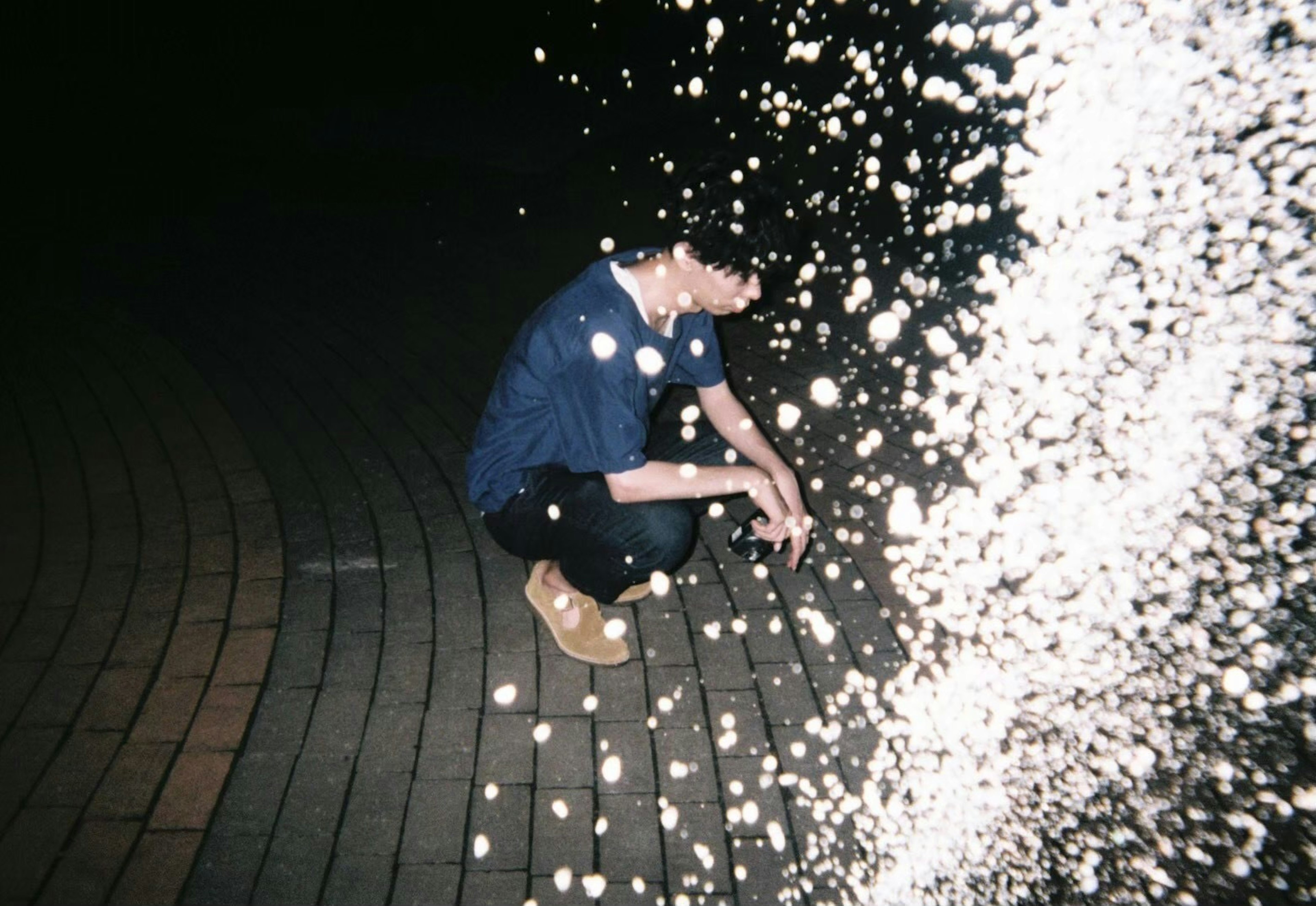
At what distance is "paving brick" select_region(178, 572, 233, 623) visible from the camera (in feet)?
10.3

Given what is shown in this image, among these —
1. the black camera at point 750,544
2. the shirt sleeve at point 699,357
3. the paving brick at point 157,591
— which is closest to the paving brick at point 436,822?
the black camera at point 750,544

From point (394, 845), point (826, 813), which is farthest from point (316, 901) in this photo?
point (826, 813)

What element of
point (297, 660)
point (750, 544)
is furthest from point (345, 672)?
point (750, 544)

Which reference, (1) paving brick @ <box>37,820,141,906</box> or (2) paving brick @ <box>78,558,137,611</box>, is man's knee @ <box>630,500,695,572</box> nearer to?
(1) paving brick @ <box>37,820,141,906</box>

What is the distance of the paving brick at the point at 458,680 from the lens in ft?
9.18

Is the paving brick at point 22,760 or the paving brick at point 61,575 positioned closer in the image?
the paving brick at point 22,760

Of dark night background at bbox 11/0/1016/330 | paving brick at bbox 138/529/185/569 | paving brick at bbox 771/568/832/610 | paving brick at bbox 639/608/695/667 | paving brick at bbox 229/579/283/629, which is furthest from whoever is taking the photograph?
dark night background at bbox 11/0/1016/330

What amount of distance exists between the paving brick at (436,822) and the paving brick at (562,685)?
15.1 inches

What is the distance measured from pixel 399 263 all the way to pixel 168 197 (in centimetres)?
303

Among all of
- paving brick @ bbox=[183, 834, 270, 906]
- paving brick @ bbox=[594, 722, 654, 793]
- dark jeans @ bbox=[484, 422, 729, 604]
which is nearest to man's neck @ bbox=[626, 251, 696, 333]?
dark jeans @ bbox=[484, 422, 729, 604]

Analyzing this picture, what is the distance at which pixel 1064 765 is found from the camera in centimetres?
264

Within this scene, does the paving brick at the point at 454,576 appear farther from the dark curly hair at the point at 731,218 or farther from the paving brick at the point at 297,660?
the dark curly hair at the point at 731,218

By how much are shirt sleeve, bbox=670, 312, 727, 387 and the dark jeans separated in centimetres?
31

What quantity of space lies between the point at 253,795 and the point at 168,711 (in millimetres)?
523
